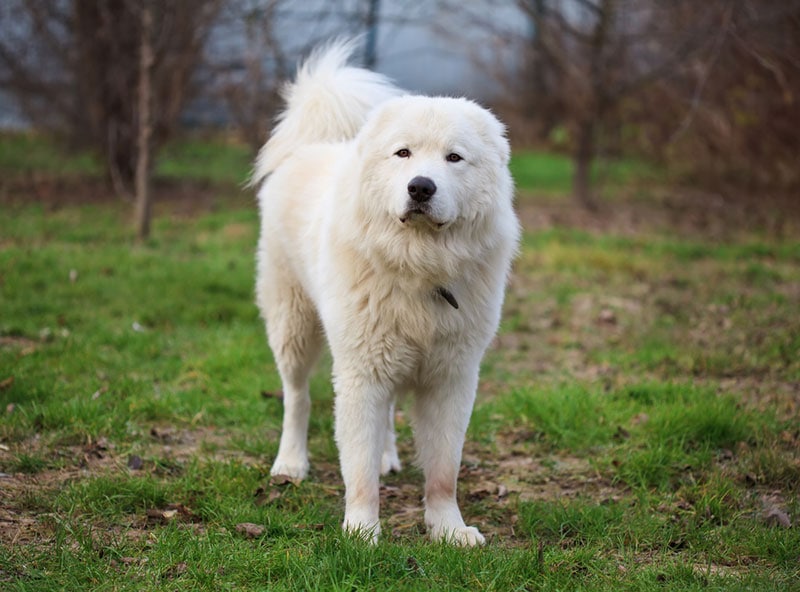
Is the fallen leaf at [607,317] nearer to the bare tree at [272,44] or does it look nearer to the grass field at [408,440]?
the grass field at [408,440]

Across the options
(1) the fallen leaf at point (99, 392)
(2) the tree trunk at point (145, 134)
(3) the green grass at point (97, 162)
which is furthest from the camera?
(3) the green grass at point (97, 162)

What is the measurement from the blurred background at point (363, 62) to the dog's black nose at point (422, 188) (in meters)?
5.74

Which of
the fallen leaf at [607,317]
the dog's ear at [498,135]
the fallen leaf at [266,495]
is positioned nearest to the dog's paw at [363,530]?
the fallen leaf at [266,495]

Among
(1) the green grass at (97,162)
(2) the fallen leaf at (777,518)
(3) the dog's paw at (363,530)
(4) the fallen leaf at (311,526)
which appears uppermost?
(1) the green grass at (97,162)

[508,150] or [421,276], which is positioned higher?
[508,150]

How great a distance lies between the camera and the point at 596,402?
4355 mm

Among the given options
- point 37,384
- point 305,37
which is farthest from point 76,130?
point 37,384

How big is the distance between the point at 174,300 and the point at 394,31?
5711mm

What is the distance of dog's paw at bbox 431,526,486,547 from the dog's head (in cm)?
107

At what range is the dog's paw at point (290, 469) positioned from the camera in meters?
3.67

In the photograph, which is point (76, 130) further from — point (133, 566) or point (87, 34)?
point (133, 566)

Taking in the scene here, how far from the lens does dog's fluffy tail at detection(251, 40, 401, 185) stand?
399 cm

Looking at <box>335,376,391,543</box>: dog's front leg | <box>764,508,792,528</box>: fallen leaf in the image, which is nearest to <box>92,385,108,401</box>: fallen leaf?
<box>335,376,391,543</box>: dog's front leg

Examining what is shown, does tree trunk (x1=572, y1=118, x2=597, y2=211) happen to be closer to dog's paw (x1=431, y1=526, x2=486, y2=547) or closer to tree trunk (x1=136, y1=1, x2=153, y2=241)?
tree trunk (x1=136, y1=1, x2=153, y2=241)
